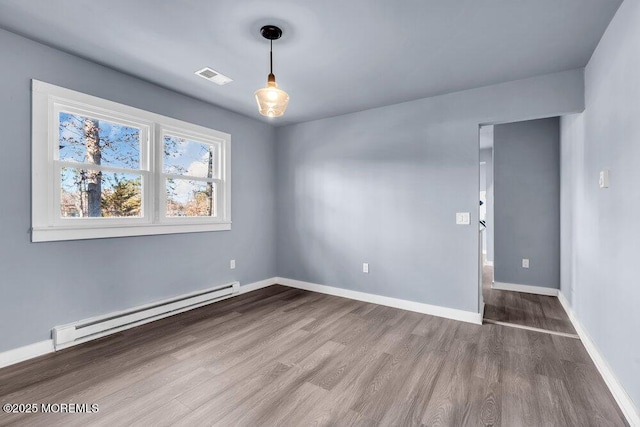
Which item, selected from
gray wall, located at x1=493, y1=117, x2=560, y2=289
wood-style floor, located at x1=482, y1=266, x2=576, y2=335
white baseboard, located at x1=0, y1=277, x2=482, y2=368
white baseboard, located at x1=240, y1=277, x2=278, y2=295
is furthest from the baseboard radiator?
gray wall, located at x1=493, y1=117, x2=560, y2=289

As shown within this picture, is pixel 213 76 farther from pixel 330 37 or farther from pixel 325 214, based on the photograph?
pixel 325 214

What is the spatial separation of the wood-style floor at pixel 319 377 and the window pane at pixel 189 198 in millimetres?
1328

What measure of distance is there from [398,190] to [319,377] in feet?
7.91

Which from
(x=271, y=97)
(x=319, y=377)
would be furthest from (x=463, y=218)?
(x=271, y=97)

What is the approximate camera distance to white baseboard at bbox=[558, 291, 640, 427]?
170 centimetres

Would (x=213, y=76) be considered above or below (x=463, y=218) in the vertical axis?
above

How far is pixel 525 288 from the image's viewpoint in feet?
14.5

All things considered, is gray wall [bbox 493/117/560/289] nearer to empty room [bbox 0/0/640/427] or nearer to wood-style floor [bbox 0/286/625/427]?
empty room [bbox 0/0/640/427]

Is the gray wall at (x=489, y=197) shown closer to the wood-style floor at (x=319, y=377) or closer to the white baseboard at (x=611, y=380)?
the white baseboard at (x=611, y=380)

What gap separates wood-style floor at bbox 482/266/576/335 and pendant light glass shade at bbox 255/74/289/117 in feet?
10.7

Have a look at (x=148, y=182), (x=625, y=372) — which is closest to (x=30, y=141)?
(x=148, y=182)

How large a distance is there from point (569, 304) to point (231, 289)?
13.9 feet

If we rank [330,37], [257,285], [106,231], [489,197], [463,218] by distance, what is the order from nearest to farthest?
[330,37] < [106,231] < [463,218] < [257,285] < [489,197]

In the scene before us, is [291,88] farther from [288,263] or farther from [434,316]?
[434,316]
